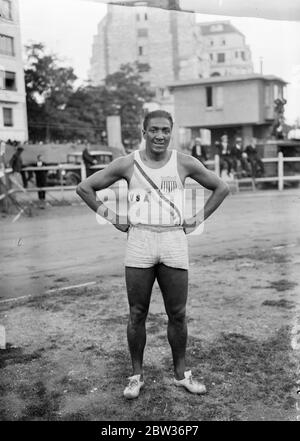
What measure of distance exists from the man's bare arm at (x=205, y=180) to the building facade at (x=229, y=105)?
23954 millimetres

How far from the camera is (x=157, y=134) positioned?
10.1ft

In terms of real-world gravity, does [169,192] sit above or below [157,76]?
below

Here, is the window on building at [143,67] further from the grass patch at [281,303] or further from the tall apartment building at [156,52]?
the grass patch at [281,303]

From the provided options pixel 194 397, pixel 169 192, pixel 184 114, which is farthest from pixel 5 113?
pixel 184 114

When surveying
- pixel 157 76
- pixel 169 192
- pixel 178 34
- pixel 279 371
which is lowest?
pixel 279 371

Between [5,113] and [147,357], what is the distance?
7.22 ft

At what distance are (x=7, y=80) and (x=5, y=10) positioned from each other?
0.62 metres

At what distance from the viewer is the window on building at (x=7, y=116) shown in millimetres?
4257

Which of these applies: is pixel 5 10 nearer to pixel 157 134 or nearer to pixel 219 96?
pixel 157 134

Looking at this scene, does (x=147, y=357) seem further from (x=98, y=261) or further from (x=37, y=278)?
(x=98, y=261)

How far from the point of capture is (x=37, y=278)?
6.22 m

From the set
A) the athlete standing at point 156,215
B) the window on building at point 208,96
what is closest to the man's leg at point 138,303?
the athlete standing at point 156,215

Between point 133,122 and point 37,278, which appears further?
point 133,122

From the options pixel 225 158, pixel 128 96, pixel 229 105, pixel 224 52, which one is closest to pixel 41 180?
pixel 225 158
